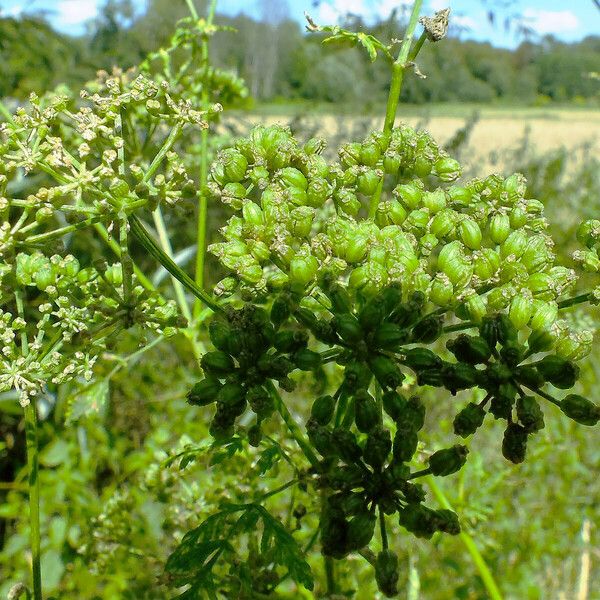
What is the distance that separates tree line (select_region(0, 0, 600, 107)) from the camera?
20.2 ft

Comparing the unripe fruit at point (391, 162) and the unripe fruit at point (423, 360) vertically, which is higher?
the unripe fruit at point (391, 162)

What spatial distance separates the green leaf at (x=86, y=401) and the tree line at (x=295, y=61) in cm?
164

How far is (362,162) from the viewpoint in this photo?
1908 millimetres

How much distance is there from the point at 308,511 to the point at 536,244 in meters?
1.28

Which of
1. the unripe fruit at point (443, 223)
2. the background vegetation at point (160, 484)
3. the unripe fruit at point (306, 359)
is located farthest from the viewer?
the background vegetation at point (160, 484)

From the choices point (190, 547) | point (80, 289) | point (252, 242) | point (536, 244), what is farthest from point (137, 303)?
point (536, 244)

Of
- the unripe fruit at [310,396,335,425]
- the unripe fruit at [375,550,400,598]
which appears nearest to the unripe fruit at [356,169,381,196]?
the unripe fruit at [310,396,335,425]

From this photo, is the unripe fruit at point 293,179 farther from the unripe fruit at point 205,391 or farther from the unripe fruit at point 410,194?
the unripe fruit at point 205,391

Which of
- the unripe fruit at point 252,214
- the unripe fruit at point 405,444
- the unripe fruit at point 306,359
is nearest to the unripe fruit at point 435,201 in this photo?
the unripe fruit at point 252,214

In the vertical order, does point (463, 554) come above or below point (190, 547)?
below

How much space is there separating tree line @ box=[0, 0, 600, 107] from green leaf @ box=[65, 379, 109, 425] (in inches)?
64.7

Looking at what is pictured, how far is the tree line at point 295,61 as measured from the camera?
242 inches

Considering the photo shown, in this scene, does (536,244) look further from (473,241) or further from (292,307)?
(292,307)

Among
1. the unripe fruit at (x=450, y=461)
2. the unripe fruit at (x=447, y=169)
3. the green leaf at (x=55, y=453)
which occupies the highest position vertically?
the unripe fruit at (x=447, y=169)
